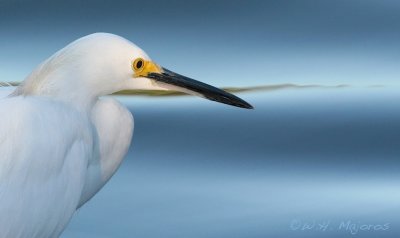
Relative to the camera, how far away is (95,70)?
3.04 metres

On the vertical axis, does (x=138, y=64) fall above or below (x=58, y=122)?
above

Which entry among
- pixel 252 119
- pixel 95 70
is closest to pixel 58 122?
pixel 95 70

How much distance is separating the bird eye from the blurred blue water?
496 millimetres

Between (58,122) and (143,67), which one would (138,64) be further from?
(58,122)

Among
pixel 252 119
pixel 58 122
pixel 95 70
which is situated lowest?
pixel 58 122

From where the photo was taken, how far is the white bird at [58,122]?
9.66 ft

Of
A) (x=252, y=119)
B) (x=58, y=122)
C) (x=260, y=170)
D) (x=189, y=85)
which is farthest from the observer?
(x=252, y=119)

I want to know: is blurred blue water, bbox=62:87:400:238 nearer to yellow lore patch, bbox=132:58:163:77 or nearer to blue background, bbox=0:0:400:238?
blue background, bbox=0:0:400:238

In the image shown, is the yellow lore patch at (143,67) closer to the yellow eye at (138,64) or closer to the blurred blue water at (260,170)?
the yellow eye at (138,64)

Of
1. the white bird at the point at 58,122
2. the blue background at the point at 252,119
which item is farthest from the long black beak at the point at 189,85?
the blue background at the point at 252,119

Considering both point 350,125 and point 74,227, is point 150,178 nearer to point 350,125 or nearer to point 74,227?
point 74,227

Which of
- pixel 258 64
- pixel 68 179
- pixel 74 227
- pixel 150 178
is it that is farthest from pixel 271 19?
pixel 68 179

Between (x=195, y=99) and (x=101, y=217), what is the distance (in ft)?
2.40

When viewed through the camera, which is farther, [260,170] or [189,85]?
[260,170]
